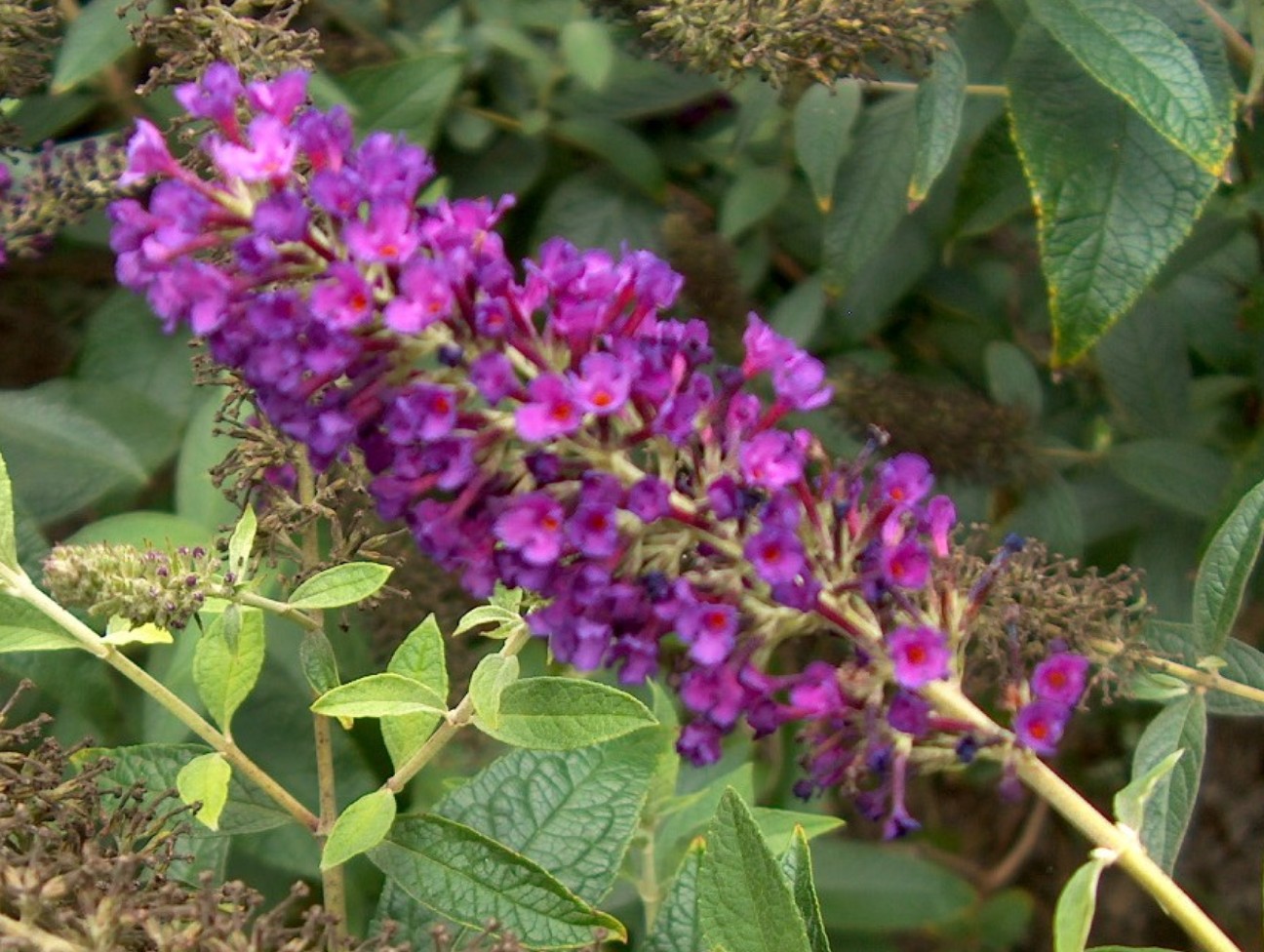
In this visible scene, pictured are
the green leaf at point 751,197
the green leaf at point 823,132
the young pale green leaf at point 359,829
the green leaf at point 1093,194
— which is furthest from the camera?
the green leaf at point 751,197

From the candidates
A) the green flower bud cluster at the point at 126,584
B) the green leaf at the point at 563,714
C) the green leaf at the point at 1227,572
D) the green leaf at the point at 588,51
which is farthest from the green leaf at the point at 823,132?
the green flower bud cluster at the point at 126,584

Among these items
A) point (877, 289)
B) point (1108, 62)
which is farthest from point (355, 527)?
point (877, 289)

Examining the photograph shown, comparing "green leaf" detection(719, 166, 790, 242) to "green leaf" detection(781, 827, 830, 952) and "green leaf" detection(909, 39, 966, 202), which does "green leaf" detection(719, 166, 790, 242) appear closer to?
"green leaf" detection(909, 39, 966, 202)

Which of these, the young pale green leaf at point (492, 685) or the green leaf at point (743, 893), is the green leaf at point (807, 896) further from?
the young pale green leaf at point (492, 685)

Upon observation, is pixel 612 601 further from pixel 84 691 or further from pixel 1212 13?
pixel 1212 13

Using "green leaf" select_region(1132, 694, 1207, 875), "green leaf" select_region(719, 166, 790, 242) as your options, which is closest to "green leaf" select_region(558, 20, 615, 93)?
"green leaf" select_region(719, 166, 790, 242)

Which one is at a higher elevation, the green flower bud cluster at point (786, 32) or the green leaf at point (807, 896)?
the green flower bud cluster at point (786, 32)

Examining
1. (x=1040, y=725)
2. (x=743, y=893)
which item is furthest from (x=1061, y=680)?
(x=743, y=893)

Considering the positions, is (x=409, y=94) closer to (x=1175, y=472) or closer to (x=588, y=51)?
(x=588, y=51)
